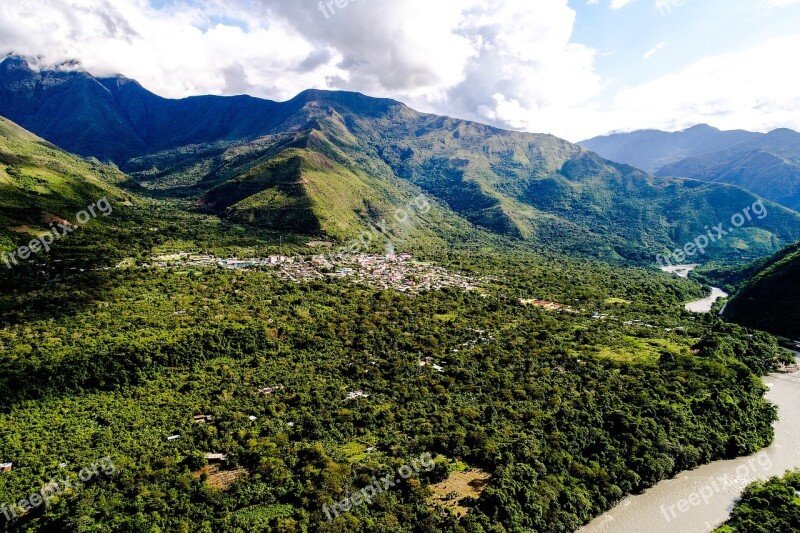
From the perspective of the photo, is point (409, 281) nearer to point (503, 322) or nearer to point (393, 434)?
point (503, 322)

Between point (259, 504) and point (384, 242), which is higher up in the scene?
point (384, 242)

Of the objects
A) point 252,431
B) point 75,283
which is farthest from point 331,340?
point 75,283

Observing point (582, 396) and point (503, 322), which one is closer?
point (582, 396)
